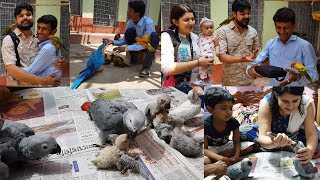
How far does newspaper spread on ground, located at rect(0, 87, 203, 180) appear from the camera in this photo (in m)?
1.45

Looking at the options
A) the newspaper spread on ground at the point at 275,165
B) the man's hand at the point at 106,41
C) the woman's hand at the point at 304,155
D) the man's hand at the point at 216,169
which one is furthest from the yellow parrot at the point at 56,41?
the woman's hand at the point at 304,155

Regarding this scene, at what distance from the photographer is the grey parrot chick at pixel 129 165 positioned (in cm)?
146

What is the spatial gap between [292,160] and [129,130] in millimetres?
619

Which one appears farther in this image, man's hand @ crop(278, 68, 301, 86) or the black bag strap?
man's hand @ crop(278, 68, 301, 86)

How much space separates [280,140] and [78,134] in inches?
29.3

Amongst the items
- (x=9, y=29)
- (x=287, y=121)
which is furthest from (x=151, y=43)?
(x=287, y=121)

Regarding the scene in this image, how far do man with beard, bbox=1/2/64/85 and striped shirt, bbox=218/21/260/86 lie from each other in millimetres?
578

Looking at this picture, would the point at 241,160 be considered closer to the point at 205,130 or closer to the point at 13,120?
the point at 205,130

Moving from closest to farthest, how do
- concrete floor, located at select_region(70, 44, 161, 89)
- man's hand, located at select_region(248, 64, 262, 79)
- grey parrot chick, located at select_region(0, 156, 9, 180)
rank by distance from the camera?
grey parrot chick, located at select_region(0, 156, 9, 180) → concrete floor, located at select_region(70, 44, 161, 89) → man's hand, located at select_region(248, 64, 262, 79)

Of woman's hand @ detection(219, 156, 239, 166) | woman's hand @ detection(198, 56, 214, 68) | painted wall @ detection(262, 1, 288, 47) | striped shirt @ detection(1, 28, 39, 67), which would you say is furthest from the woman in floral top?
striped shirt @ detection(1, 28, 39, 67)

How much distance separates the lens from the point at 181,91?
156 cm

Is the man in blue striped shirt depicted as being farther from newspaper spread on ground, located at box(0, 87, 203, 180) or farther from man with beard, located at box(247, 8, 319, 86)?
man with beard, located at box(247, 8, 319, 86)

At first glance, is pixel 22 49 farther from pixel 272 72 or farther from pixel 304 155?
pixel 304 155

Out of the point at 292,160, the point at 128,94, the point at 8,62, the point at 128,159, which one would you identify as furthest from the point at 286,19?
the point at 8,62
